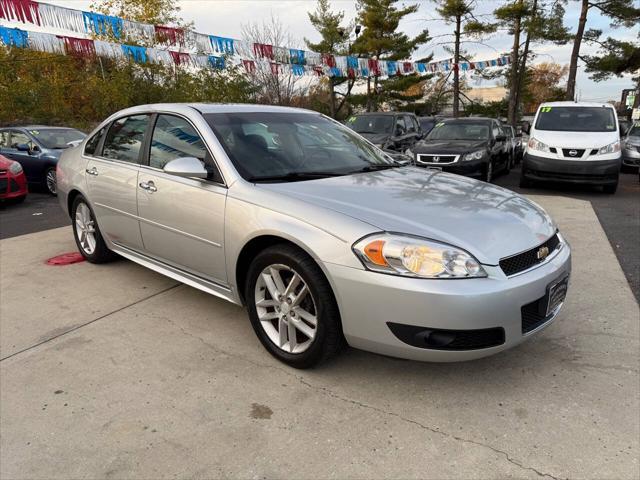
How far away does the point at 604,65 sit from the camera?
858 inches

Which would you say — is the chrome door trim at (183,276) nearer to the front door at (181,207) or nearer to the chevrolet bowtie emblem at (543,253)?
the front door at (181,207)

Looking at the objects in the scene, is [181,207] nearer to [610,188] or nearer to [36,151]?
[36,151]

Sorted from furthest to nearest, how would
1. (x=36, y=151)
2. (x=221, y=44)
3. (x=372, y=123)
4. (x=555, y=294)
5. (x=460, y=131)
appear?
(x=221, y=44) → (x=372, y=123) → (x=460, y=131) → (x=36, y=151) → (x=555, y=294)

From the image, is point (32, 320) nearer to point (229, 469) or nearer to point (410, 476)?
point (229, 469)

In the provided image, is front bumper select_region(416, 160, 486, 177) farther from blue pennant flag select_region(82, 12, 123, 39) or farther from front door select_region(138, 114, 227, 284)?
blue pennant flag select_region(82, 12, 123, 39)

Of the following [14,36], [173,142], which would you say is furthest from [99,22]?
[173,142]

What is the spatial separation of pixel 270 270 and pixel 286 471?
1.07 m

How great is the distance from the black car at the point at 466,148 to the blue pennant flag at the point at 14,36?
31.1ft

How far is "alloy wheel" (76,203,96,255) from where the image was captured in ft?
14.5

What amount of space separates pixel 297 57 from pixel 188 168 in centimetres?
1427

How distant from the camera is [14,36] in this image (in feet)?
34.9

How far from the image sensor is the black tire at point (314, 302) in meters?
2.36

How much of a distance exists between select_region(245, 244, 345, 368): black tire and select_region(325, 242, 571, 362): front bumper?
0.08 m

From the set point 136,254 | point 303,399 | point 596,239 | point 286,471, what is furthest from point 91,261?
point 596,239
